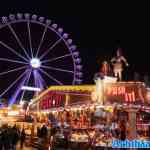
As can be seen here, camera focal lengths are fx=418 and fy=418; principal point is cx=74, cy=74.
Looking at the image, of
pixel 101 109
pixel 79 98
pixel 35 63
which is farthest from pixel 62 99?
pixel 35 63

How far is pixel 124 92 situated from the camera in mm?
21016

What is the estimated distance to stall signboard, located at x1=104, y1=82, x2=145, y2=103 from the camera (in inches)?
821

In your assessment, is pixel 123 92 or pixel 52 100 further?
pixel 52 100

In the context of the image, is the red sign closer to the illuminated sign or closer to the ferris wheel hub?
the illuminated sign

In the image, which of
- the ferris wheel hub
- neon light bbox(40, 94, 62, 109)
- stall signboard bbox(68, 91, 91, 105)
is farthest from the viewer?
the ferris wheel hub

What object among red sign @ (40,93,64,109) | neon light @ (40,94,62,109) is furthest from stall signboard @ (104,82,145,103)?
neon light @ (40,94,62,109)

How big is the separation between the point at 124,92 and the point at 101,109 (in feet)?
10.7

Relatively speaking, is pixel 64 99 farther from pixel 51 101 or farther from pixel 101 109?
pixel 51 101

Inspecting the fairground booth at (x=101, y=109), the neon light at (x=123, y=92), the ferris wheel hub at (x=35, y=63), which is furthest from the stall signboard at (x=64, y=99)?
the ferris wheel hub at (x=35, y=63)

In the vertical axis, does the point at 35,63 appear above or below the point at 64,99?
above

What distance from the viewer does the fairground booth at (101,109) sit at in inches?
828

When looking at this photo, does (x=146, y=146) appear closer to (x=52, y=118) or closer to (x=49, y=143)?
(x=49, y=143)

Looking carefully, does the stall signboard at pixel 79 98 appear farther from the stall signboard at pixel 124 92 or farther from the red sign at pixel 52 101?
the stall signboard at pixel 124 92

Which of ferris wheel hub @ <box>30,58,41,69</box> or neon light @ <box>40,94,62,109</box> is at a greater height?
A: ferris wheel hub @ <box>30,58,41,69</box>
